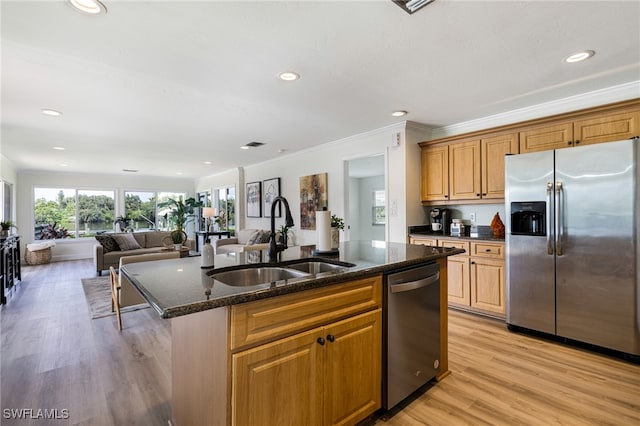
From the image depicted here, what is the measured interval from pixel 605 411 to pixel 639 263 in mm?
1259

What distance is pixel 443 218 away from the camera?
169 inches

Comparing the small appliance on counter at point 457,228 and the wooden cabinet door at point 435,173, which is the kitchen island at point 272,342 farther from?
the wooden cabinet door at point 435,173

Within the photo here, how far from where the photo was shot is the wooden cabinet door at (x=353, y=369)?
1.56 metres

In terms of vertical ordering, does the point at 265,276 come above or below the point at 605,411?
above

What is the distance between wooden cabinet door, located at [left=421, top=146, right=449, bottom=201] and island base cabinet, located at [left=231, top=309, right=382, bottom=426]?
285 centimetres

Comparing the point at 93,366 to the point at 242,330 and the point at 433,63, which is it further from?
the point at 433,63

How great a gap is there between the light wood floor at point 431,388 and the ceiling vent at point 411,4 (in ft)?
7.76

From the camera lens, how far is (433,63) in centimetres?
245

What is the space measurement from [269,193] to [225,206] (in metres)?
2.69

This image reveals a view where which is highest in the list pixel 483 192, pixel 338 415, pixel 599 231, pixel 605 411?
pixel 483 192

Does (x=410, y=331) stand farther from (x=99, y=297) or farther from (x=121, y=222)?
(x=121, y=222)

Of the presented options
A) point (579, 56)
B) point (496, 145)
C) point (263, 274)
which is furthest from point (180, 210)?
point (579, 56)

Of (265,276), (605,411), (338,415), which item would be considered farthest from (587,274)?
(265,276)

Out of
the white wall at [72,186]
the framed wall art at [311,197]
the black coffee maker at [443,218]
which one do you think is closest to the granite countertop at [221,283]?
the black coffee maker at [443,218]
